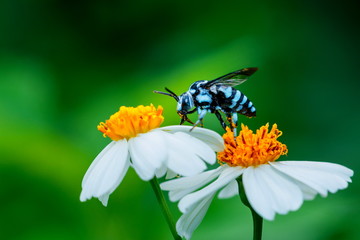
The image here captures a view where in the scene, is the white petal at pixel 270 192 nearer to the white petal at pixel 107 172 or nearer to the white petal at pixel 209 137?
the white petal at pixel 209 137

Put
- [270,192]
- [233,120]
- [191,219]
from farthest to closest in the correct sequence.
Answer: [233,120] → [191,219] → [270,192]

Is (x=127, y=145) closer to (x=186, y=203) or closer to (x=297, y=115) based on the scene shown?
(x=186, y=203)

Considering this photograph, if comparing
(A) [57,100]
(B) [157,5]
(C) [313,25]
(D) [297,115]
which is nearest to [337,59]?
(C) [313,25]

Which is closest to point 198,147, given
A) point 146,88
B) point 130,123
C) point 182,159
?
point 182,159

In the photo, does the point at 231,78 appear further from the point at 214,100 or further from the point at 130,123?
the point at 130,123

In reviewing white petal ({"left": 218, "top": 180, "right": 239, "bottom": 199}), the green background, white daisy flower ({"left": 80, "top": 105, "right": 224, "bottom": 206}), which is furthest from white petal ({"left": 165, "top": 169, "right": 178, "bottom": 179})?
the green background

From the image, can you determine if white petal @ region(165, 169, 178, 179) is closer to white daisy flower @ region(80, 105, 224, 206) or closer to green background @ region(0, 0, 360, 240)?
white daisy flower @ region(80, 105, 224, 206)

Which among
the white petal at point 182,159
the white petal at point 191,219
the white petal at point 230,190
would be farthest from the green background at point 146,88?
the white petal at point 182,159
